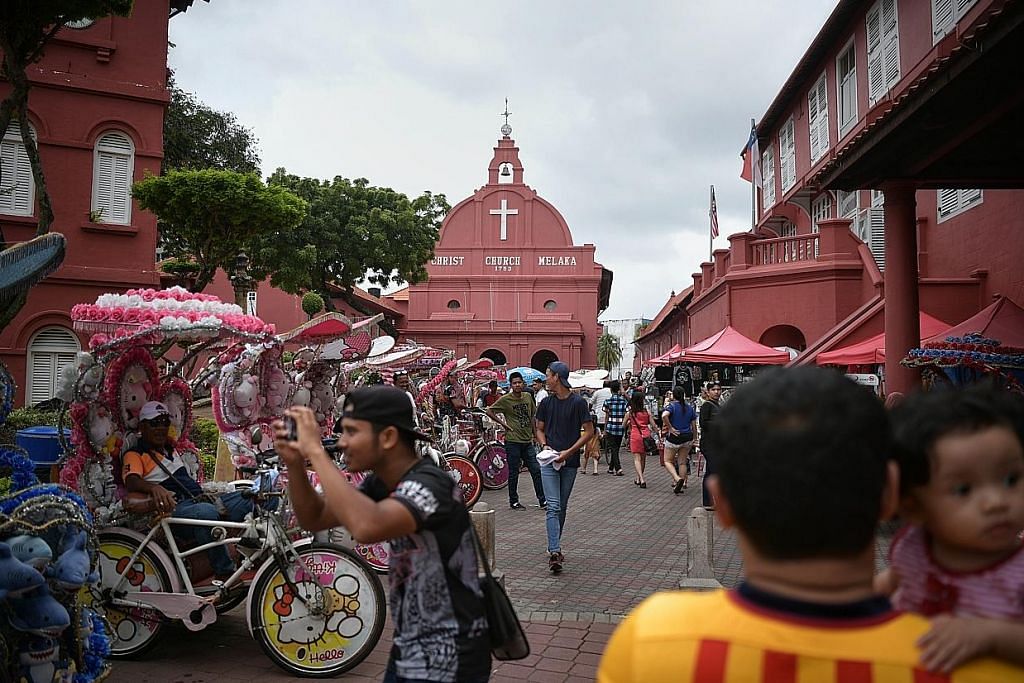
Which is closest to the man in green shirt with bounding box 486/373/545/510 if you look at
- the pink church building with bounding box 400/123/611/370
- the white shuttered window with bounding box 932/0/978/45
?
the white shuttered window with bounding box 932/0/978/45

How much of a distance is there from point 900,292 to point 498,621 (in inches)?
343

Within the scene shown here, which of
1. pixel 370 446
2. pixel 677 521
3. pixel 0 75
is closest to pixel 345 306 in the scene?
pixel 0 75

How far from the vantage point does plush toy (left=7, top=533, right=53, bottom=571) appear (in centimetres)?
364

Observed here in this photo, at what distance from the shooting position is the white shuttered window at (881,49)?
16.1 meters

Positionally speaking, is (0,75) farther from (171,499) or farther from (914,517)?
(914,517)

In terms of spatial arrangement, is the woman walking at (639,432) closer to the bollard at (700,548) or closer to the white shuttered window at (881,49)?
the white shuttered window at (881,49)

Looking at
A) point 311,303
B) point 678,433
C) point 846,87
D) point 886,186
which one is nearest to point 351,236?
point 311,303

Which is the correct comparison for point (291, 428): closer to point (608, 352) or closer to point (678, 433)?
point (678, 433)

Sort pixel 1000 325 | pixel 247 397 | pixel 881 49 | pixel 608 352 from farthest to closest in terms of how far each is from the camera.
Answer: pixel 608 352, pixel 881 49, pixel 1000 325, pixel 247 397

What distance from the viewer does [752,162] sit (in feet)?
83.3

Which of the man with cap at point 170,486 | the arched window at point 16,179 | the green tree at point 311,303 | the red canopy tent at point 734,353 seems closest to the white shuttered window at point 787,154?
the red canopy tent at point 734,353

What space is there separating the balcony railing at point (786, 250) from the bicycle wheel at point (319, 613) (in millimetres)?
16139

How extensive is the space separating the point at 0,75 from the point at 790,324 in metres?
17.6

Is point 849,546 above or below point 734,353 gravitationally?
below
